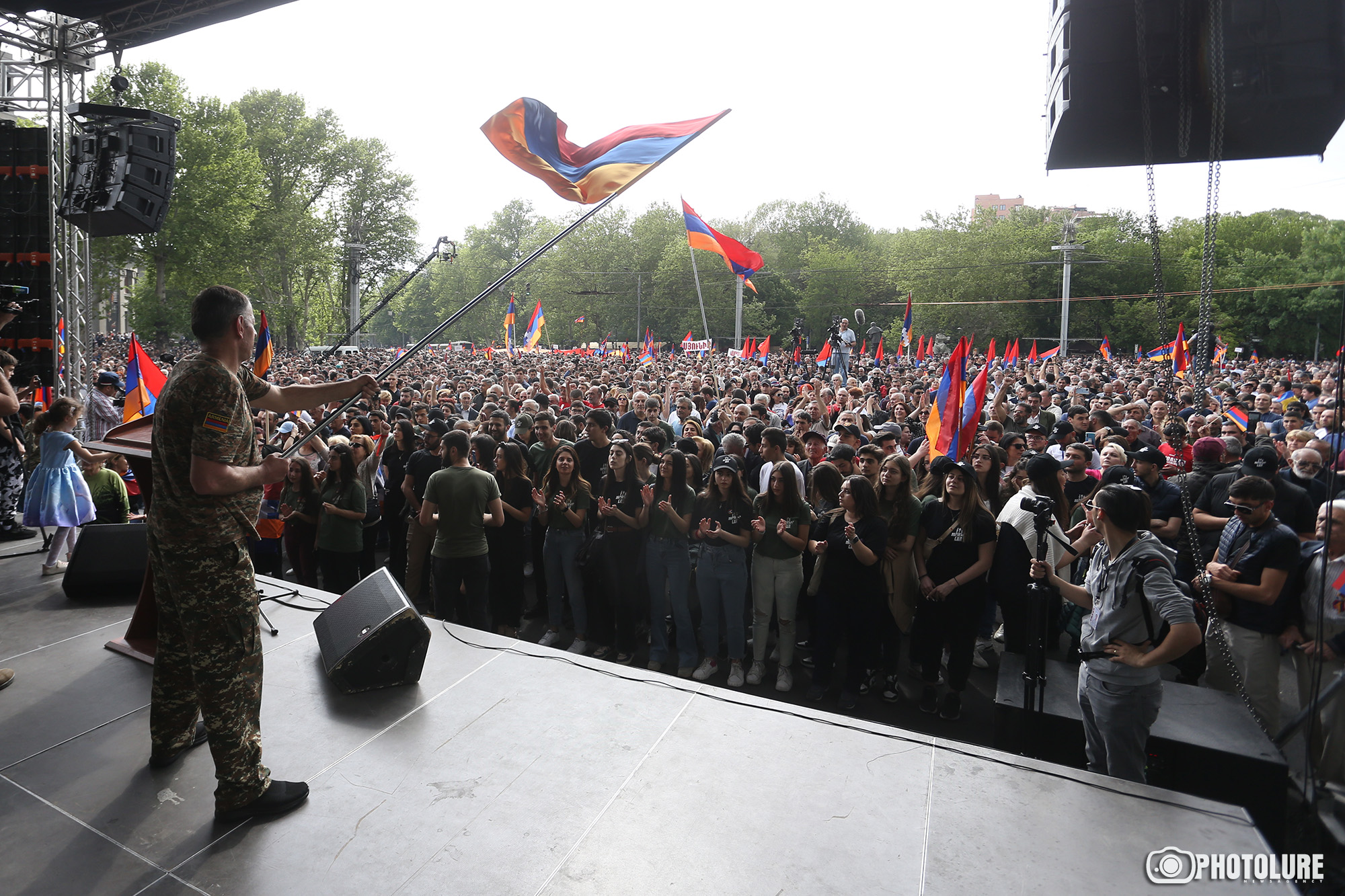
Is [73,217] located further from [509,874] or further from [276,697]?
[509,874]

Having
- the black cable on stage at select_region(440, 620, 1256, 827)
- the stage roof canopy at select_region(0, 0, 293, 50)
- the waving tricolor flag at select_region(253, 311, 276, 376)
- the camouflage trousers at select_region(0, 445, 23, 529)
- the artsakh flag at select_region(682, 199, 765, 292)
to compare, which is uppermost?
the stage roof canopy at select_region(0, 0, 293, 50)

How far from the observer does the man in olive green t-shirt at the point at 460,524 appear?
5828mm

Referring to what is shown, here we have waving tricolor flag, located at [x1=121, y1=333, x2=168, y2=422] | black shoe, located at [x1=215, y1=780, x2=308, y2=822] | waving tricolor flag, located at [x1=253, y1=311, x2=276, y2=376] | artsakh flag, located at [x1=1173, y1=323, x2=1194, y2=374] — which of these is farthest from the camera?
artsakh flag, located at [x1=1173, y1=323, x2=1194, y2=374]

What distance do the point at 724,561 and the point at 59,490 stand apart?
5.29m

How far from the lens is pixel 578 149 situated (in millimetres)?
5500

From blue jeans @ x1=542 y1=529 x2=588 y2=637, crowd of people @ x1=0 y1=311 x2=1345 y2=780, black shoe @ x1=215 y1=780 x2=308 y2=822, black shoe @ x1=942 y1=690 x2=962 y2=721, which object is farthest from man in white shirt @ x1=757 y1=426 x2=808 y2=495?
black shoe @ x1=215 y1=780 x2=308 y2=822

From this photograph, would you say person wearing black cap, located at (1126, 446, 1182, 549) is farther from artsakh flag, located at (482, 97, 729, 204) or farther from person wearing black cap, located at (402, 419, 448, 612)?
person wearing black cap, located at (402, 419, 448, 612)

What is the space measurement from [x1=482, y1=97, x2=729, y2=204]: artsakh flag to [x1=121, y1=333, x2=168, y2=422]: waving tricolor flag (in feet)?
18.9

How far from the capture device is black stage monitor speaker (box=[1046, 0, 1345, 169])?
13.8 feet

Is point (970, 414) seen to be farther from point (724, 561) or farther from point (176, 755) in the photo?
point (176, 755)

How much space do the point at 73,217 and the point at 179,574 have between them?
952 centimetres

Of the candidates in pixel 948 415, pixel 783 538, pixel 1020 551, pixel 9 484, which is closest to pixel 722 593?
pixel 783 538

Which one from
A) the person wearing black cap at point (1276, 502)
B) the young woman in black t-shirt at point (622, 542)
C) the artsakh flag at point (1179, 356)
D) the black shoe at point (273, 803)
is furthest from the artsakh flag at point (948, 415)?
the artsakh flag at point (1179, 356)

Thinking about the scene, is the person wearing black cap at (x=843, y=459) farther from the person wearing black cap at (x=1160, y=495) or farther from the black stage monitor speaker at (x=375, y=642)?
the black stage monitor speaker at (x=375, y=642)
